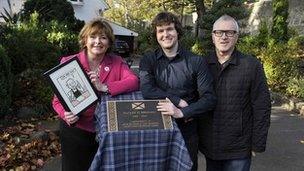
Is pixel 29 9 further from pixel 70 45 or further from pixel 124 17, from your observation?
pixel 124 17

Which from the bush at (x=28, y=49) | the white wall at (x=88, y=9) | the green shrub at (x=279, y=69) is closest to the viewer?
the bush at (x=28, y=49)

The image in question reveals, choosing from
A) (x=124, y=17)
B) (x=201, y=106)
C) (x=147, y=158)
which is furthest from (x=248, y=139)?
(x=124, y=17)

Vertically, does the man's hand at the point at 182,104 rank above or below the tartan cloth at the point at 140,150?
above

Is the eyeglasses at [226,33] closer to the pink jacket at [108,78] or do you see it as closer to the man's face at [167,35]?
the man's face at [167,35]

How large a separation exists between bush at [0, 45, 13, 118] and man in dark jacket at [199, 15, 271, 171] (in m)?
4.51

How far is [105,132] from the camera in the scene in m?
3.22

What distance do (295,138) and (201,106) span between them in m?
4.96

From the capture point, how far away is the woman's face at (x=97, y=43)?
3559 millimetres

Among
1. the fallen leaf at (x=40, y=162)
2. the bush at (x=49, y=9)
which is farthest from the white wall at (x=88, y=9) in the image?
the fallen leaf at (x=40, y=162)

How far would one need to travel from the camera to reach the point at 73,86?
11.3ft

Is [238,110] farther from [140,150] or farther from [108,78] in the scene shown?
[108,78]

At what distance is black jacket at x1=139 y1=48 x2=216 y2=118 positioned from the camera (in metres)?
3.47

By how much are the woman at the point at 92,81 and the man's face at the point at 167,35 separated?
0.39 m

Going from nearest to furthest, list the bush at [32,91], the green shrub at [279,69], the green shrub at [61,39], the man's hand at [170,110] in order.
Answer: the man's hand at [170,110] < the bush at [32,91] < the green shrub at [61,39] < the green shrub at [279,69]
